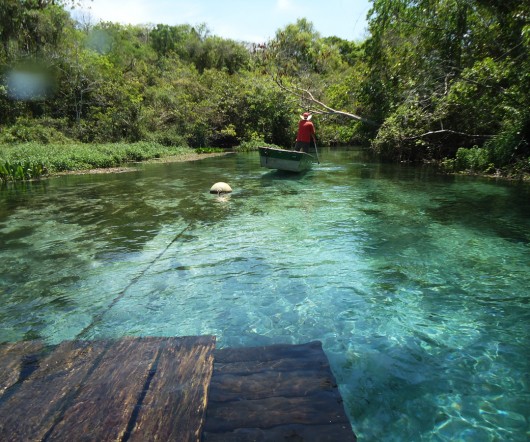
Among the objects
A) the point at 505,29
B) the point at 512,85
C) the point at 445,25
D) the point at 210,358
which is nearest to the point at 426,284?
the point at 210,358

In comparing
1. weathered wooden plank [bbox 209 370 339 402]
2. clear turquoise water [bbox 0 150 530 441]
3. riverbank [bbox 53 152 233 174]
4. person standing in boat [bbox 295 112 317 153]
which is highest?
person standing in boat [bbox 295 112 317 153]

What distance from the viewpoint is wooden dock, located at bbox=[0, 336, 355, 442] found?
2164 millimetres

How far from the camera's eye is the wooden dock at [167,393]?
2.16 m

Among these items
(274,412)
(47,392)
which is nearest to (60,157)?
(47,392)

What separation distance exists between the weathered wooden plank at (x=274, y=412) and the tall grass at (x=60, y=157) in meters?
15.9

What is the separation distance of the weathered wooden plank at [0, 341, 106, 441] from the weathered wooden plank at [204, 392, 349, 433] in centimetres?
97

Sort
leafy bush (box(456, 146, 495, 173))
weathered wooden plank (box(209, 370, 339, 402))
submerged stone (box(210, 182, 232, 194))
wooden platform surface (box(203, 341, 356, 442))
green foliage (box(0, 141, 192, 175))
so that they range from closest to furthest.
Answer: wooden platform surface (box(203, 341, 356, 442)), weathered wooden plank (box(209, 370, 339, 402)), submerged stone (box(210, 182, 232, 194)), leafy bush (box(456, 146, 495, 173)), green foliage (box(0, 141, 192, 175))

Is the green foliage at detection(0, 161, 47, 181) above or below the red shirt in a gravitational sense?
below

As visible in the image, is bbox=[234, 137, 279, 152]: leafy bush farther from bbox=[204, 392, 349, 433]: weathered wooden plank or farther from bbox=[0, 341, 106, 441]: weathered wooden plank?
bbox=[204, 392, 349, 433]: weathered wooden plank

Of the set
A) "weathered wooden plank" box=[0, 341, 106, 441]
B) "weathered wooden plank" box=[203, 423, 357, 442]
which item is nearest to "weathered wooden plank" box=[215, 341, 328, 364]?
"weathered wooden plank" box=[203, 423, 357, 442]

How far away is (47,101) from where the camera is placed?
85.1 ft

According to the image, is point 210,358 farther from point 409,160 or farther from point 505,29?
point 409,160

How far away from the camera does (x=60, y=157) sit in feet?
57.5

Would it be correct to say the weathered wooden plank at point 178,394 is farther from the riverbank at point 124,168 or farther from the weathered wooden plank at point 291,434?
the riverbank at point 124,168
